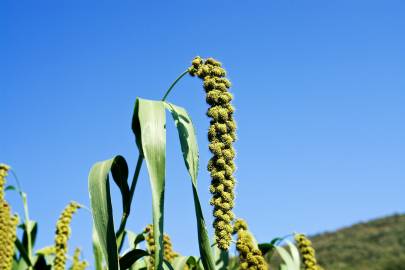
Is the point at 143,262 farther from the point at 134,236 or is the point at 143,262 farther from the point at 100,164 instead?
the point at 100,164

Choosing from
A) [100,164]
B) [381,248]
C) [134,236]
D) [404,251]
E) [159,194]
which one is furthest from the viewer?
[381,248]

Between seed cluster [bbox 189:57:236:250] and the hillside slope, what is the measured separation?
25182mm

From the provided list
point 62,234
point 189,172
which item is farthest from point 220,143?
point 62,234

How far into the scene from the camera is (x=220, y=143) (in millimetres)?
2477

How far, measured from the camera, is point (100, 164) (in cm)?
285

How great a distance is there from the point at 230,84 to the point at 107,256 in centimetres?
93

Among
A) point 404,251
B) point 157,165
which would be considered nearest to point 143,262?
point 157,165

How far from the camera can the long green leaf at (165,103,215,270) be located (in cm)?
252

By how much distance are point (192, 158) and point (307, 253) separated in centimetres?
156

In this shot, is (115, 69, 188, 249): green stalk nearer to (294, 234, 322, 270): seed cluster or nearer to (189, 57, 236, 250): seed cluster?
(189, 57, 236, 250): seed cluster

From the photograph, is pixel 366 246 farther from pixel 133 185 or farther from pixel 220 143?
pixel 220 143

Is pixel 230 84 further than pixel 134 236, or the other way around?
pixel 134 236

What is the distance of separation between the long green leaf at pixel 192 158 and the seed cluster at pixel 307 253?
1428mm

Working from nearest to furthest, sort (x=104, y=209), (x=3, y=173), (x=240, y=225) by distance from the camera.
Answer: (x=104, y=209), (x=240, y=225), (x=3, y=173)
